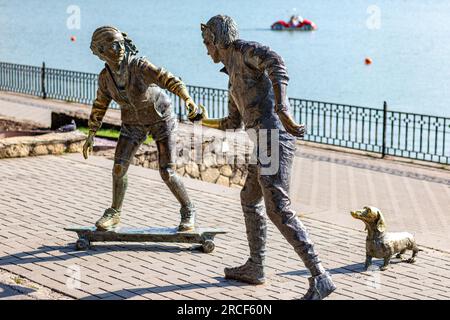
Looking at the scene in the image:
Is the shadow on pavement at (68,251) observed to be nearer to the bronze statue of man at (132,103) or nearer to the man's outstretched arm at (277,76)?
the bronze statue of man at (132,103)

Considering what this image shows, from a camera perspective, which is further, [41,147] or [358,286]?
[41,147]

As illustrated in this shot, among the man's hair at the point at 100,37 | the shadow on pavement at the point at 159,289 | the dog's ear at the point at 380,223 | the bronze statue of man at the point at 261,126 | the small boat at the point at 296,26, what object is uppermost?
the small boat at the point at 296,26

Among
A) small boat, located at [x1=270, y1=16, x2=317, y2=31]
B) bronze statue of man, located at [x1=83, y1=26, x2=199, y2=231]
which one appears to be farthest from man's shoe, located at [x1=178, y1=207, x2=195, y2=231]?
small boat, located at [x1=270, y1=16, x2=317, y2=31]

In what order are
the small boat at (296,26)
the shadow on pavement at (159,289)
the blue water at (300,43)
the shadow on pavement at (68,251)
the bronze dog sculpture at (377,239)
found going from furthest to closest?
the small boat at (296,26) → the blue water at (300,43) → the shadow on pavement at (68,251) → the bronze dog sculpture at (377,239) → the shadow on pavement at (159,289)

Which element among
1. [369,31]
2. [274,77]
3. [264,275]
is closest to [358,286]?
[264,275]

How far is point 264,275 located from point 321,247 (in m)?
1.55

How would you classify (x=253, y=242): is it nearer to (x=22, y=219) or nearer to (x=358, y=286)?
(x=358, y=286)

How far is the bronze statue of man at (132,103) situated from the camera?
8742 millimetres

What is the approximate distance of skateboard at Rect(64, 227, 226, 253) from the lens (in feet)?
30.0

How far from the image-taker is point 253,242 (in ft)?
26.7

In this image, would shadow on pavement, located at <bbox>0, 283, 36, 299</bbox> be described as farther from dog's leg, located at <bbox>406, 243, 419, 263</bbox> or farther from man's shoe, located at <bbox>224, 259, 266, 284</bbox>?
dog's leg, located at <bbox>406, 243, 419, 263</bbox>

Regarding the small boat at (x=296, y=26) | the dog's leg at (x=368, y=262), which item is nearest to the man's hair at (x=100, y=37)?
the dog's leg at (x=368, y=262)

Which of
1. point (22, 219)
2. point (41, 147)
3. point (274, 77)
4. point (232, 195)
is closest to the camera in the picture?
point (274, 77)

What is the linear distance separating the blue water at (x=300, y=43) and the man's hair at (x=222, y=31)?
70.6 ft
